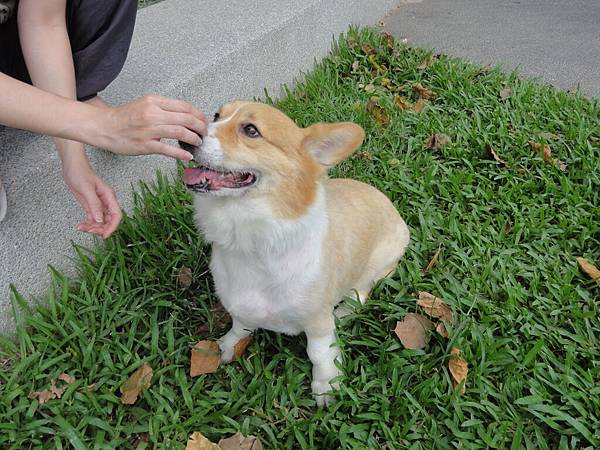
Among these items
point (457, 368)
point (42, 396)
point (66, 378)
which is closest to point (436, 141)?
point (457, 368)

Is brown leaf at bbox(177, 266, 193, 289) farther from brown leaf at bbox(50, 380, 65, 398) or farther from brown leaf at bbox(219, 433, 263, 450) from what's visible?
brown leaf at bbox(219, 433, 263, 450)

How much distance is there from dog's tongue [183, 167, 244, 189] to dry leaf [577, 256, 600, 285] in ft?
6.18

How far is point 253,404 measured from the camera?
7.02 feet

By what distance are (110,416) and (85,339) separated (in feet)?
1.19

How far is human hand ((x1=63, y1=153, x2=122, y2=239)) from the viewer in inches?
84.8

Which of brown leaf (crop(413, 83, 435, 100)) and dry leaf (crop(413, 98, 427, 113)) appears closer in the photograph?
dry leaf (crop(413, 98, 427, 113))

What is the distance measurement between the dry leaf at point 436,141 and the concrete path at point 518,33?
5.31 ft

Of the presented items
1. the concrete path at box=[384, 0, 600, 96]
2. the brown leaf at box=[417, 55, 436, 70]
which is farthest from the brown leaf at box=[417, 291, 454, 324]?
the concrete path at box=[384, 0, 600, 96]

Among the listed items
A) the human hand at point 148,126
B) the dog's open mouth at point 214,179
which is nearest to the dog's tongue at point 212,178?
the dog's open mouth at point 214,179

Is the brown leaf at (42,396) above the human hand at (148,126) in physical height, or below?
below

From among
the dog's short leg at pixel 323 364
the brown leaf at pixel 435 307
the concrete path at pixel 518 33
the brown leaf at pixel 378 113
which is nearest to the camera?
the dog's short leg at pixel 323 364

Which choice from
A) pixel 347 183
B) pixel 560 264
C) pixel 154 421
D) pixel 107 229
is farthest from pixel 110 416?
pixel 560 264

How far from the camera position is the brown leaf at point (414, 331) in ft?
7.58

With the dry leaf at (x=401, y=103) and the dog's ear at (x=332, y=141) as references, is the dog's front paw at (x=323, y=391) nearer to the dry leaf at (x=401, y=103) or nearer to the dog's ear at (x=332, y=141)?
the dog's ear at (x=332, y=141)
